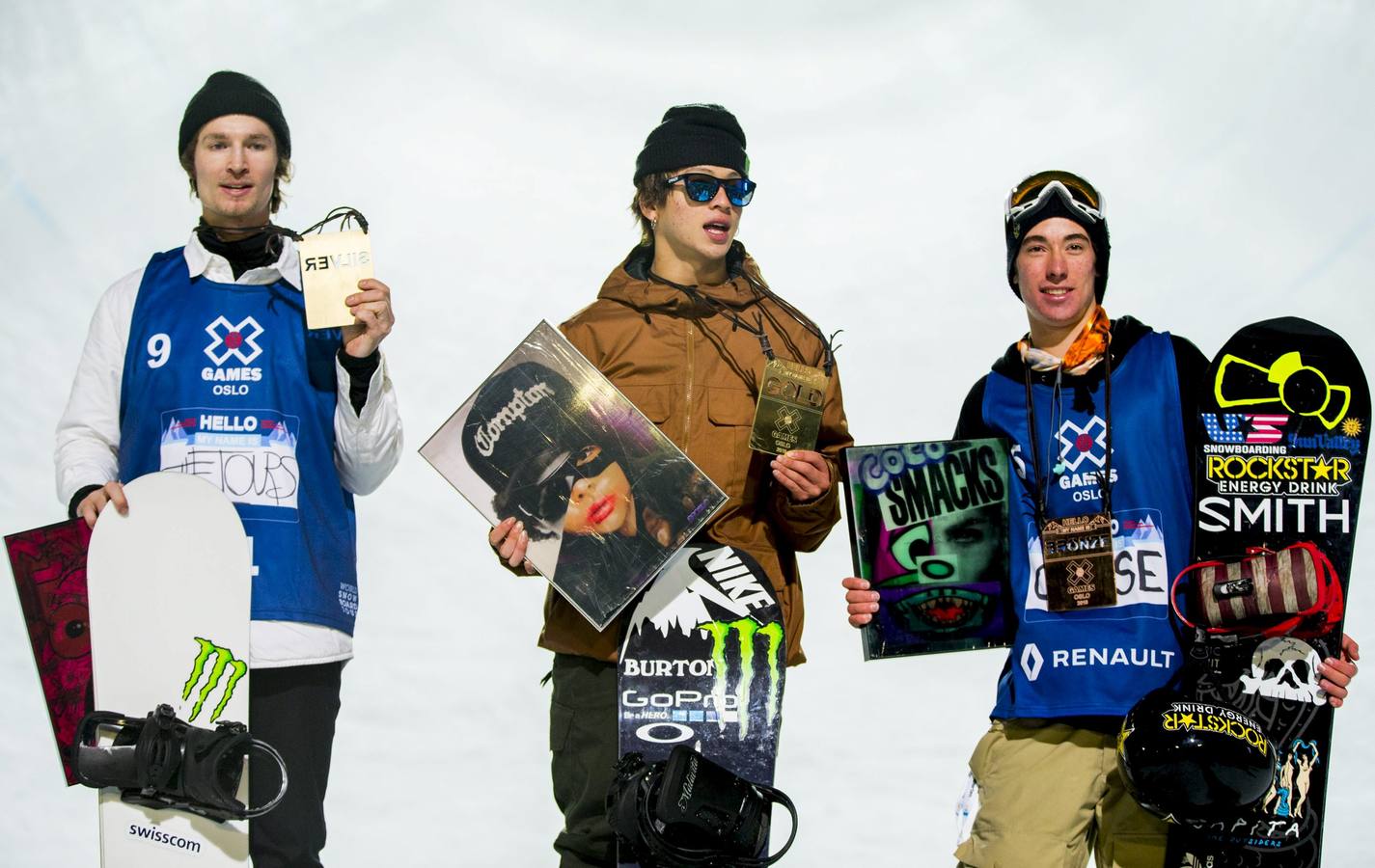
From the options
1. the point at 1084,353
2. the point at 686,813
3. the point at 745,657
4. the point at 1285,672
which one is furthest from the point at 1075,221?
the point at 686,813

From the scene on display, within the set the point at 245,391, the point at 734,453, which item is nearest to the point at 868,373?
the point at 734,453

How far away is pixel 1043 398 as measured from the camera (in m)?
3.19

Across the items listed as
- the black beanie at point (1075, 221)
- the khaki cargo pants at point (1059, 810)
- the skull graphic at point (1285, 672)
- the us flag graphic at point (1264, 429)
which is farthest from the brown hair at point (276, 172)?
the skull graphic at point (1285, 672)

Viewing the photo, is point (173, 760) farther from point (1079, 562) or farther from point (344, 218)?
point (1079, 562)

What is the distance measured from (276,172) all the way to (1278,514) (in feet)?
7.48

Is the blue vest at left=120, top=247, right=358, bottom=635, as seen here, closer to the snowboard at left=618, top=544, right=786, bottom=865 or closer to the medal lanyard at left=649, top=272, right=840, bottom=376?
the snowboard at left=618, top=544, right=786, bottom=865

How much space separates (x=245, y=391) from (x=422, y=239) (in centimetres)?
360

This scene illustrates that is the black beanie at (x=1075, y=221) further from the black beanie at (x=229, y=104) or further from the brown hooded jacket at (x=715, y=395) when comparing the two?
the black beanie at (x=229, y=104)

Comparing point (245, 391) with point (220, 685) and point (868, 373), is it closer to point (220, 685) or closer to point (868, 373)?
point (220, 685)

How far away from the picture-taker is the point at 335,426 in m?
3.24

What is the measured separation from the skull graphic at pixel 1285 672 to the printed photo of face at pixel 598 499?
4.24 feet

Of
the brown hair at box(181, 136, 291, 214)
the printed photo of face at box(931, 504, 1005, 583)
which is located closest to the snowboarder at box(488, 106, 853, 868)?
the printed photo of face at box(931, 504, 1005, 583)

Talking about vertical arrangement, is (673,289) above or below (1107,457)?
above

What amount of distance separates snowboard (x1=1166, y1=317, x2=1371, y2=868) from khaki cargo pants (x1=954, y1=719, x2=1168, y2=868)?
9 centimetres
